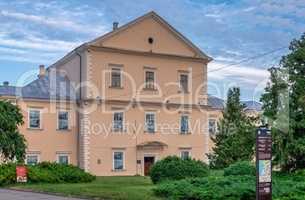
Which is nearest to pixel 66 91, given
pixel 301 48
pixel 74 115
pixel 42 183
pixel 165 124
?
pixel 74 115

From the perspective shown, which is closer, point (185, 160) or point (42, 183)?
point (185, 160)

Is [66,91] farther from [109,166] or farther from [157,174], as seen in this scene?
[157,174]

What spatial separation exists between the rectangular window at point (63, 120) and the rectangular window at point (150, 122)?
304 inches

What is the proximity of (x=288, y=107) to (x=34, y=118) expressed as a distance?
2947 cm

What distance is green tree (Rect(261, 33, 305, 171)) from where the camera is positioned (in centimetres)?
2861

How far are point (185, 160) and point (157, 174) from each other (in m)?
1.82

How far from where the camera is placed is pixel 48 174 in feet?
124

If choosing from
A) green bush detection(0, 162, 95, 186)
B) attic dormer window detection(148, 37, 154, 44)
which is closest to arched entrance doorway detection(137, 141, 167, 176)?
attic dormer window detection(148, 37, 154, 44)

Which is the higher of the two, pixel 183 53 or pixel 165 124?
pixel 183 53

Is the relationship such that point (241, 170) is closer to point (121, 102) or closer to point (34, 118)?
point (121, 102)

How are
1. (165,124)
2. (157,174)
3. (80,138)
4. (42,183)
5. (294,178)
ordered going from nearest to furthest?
(294,178) < (157,174) < (42,183) < (80,138) < (165,124)

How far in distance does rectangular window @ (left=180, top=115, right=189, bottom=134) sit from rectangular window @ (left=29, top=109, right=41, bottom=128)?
14580mm

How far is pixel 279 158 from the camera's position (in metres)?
28.9

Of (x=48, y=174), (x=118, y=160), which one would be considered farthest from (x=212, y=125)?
(x=48, y=174)
